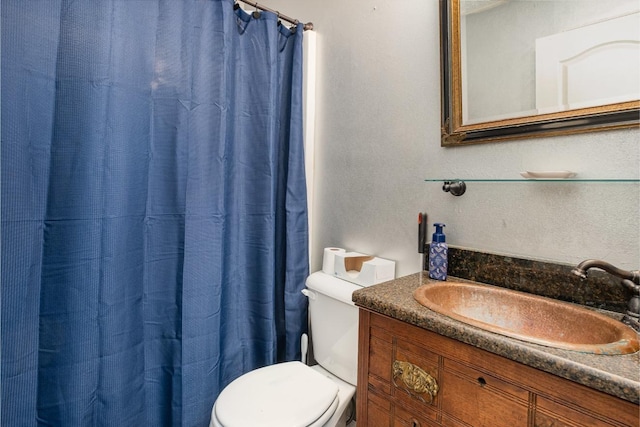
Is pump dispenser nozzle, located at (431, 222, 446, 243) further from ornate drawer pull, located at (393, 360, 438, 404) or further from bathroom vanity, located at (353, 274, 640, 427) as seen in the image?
ornate drawer pull, located at (393, 360, 438, 404)

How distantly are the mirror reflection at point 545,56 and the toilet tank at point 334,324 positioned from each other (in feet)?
2.62

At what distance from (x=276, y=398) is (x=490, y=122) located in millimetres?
1167

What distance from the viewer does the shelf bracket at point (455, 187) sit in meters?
1.05

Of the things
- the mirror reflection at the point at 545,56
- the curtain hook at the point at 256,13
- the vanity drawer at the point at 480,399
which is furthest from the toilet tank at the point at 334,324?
the curtain hook at the point at 256,13

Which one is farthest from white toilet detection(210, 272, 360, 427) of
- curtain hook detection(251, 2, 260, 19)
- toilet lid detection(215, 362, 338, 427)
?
curtain hook detection(251, 2, 260, 19)

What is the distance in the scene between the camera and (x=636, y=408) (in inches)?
18.5

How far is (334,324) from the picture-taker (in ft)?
4.07

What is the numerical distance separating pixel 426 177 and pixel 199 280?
0.99 metres

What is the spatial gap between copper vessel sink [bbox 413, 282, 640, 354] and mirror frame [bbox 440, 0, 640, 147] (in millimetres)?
487

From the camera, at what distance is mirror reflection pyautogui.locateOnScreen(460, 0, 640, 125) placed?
2.57 feet

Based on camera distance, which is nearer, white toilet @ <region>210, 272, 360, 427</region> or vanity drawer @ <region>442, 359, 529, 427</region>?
vanity drawer @ <region>442, 359, 529, 427</region>

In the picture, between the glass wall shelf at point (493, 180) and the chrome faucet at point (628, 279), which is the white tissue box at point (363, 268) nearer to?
the glass wall shelf at point (493, 180)

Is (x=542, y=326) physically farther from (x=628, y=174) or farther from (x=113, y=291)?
(x=113, y=291)

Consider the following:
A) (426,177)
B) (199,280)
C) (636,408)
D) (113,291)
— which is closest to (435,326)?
(636,408)
